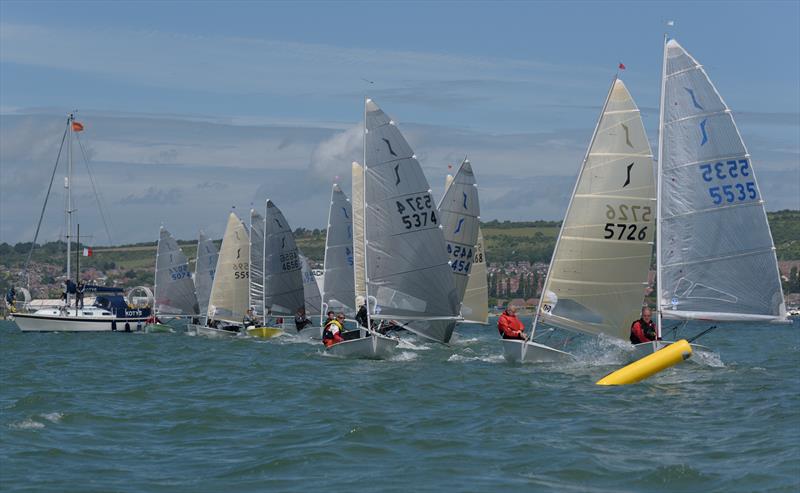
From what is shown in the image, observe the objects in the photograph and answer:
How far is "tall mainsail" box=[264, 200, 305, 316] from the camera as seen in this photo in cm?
4978

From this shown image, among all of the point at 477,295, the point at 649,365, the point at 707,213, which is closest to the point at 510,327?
the point at 649,365

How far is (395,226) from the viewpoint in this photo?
101ft

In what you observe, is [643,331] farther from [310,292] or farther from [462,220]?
[310,292]

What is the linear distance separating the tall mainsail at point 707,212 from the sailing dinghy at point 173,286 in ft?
133

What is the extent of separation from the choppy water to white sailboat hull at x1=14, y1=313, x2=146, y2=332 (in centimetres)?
3428

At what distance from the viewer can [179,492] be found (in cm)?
1316

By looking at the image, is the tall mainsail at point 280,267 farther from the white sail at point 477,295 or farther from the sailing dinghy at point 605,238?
the sailing dinghy at point 605,238

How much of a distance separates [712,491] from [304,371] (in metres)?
15.2

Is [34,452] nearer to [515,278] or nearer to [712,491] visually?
[712,491]

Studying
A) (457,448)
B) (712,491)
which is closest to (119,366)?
(457,448)

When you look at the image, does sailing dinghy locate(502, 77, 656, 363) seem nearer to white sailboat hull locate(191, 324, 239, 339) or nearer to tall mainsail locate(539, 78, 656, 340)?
tall mainsail locate(539, 78, 656, 340)

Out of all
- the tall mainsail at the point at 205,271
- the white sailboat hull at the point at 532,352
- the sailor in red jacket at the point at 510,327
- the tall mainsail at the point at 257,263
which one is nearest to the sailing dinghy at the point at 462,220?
the sailor in red jacket at the point at 510,327

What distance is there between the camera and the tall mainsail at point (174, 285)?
204ft

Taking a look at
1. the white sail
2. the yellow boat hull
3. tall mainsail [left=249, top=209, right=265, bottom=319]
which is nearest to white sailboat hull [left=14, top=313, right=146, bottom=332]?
tall mainsail [left=249, top=209, right=265, bottom=319]
